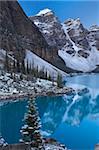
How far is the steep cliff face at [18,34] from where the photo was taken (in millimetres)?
4430

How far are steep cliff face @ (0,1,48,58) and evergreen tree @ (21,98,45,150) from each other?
732 millimetres

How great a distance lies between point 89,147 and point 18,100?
85 centimetres

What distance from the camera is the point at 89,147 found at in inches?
165

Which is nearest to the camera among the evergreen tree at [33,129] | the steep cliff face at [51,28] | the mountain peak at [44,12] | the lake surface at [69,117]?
the evergreen tree at [33,129]

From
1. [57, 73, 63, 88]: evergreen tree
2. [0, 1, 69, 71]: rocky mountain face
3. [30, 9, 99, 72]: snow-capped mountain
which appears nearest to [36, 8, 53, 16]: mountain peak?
[30, 9, 99, 72]: snow-capped mountain

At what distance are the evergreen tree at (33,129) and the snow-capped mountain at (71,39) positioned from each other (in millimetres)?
738

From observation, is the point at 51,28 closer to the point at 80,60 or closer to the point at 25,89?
the point at 80,60

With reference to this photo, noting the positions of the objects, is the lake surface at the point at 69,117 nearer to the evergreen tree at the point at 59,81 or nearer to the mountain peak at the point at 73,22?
the evergreen tree at the point at 59,81

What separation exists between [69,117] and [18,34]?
103cm

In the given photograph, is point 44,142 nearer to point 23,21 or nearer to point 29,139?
point 29,139

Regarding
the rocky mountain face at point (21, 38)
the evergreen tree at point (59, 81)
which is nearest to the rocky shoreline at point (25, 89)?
the evergreen tree at point (59, 81)

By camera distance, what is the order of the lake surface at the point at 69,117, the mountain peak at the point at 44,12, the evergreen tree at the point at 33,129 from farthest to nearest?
1. the mountain peak at the point at 44,12
2. the lake surface at the point at 69,117
3. the evergreen tree at the point at 33,129

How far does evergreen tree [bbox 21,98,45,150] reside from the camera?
4.02 meters

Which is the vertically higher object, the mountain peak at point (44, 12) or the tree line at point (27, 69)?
the mountain peak at point (44, 12)
